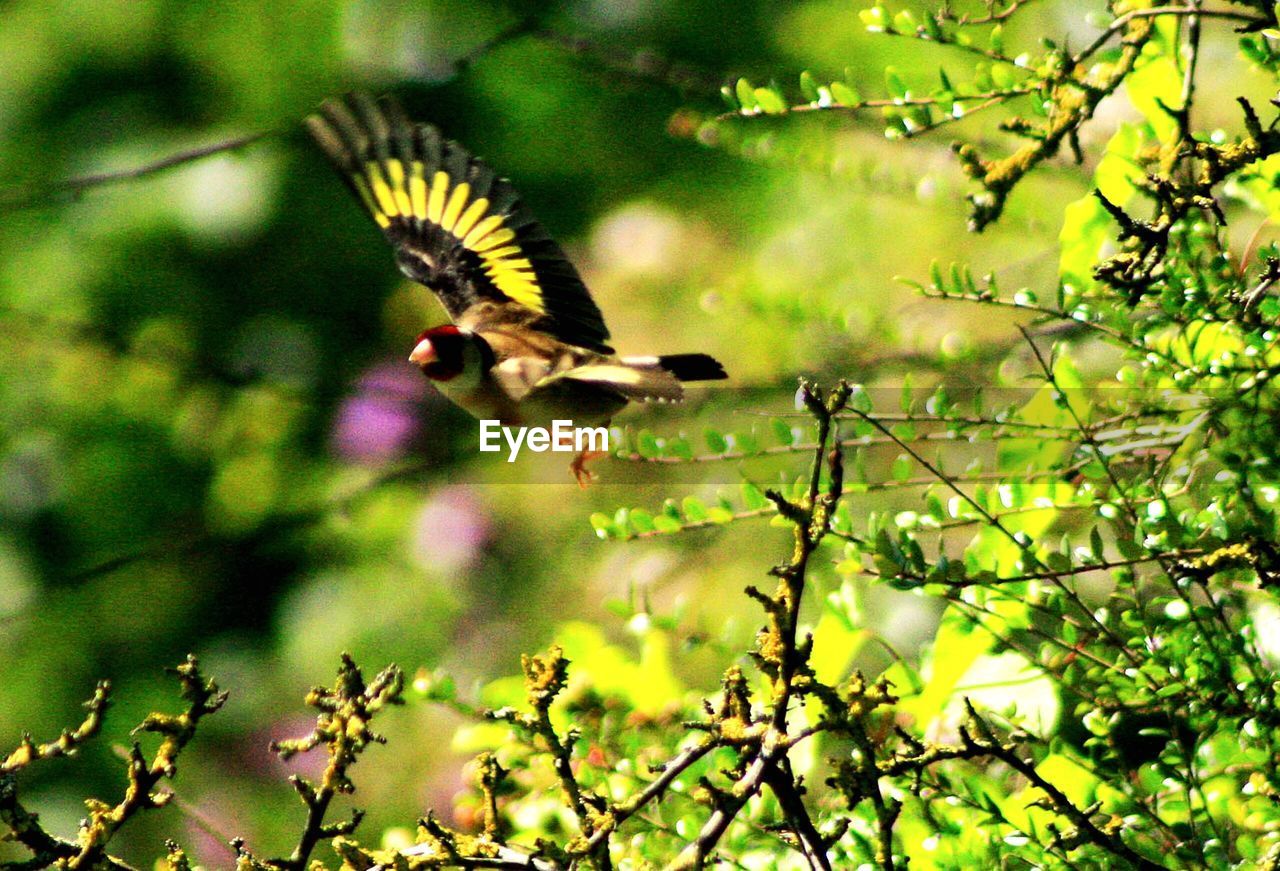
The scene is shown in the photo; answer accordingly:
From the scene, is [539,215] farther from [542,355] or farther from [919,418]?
[919,418]

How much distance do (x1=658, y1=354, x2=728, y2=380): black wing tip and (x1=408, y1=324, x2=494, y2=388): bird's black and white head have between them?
19 cm

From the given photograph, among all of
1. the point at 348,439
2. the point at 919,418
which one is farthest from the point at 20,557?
the point at 919,418

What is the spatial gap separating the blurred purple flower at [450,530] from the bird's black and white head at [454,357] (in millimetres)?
1341

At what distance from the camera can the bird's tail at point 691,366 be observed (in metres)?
0.98

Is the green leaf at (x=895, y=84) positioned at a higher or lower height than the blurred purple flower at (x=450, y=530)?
lower

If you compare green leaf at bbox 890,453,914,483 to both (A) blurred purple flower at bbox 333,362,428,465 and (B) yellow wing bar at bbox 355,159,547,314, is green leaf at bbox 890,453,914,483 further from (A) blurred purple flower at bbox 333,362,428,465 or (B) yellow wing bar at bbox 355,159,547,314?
(A) blurred purple flower at bbox 333,362,428,465

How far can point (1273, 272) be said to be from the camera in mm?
637

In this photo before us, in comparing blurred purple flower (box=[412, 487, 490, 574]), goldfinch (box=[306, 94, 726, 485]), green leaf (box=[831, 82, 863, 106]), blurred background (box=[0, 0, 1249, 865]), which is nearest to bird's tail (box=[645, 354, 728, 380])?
goldfinch (box=[306, 94, 726, 485])

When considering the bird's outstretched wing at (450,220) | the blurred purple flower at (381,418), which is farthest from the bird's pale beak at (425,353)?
the blurred purple flower at (381,418)

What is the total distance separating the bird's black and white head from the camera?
1149mm

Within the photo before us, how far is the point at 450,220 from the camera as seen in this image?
1329 millimetres

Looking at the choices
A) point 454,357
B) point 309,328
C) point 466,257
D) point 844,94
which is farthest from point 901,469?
point 309,328

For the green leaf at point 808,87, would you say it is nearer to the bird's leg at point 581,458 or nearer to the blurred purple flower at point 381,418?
the bird's leg at point 581,458

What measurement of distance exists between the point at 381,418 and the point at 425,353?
56.8 inches
